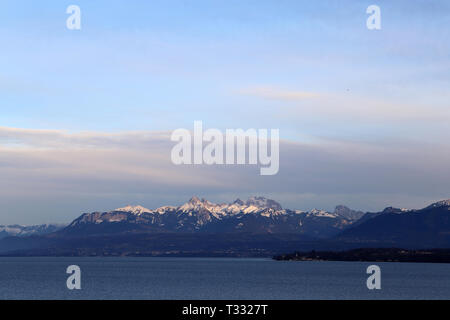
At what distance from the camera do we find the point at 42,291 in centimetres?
15650
